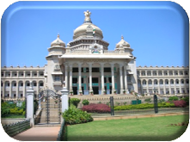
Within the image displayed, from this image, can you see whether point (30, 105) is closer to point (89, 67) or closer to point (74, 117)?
point (74, 117)

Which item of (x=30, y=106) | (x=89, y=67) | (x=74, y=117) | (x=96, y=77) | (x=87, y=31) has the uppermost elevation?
(x=87, y=31)

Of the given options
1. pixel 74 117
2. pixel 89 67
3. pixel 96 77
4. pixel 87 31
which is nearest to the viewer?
pixel 74 117

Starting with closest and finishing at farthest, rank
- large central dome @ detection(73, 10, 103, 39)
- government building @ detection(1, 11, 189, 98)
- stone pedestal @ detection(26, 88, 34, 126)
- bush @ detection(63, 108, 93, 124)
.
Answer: bush @ detection(63, 108, 93, 124)
stone pedestal @ detection(26, 88, 34, 126)
government building @ detection(1, 11, 189, 98)
large central dome @ detection(73, 10, 103, 39)

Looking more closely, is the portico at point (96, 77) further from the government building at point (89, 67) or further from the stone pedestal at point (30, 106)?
the stone pedestal at point (30, 106)

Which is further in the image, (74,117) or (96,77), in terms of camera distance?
(96,77)

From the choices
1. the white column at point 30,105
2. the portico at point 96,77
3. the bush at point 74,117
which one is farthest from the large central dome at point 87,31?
the bush at point 74,117

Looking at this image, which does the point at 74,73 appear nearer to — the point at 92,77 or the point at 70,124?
the point at 92,77

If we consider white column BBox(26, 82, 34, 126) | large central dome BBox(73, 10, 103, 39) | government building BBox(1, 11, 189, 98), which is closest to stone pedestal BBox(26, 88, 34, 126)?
white column BBox(26, 82, 34, 126)

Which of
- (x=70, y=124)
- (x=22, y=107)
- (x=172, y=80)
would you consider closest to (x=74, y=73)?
(x=22, y=107)

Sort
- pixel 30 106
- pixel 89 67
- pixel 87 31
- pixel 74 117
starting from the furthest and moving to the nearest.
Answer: pixel 87 31, pixel 89 67, pixel 30 106, pixel 74 117

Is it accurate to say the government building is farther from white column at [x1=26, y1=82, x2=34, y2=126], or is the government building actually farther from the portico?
white column at [x1=26, y1=82, x2=34, y2=126]

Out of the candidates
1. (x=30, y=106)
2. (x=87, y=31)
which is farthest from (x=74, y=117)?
(x=87, y=31)

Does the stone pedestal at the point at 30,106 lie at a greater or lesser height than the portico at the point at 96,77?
lesser

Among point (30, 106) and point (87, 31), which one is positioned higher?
point (87, 31)
